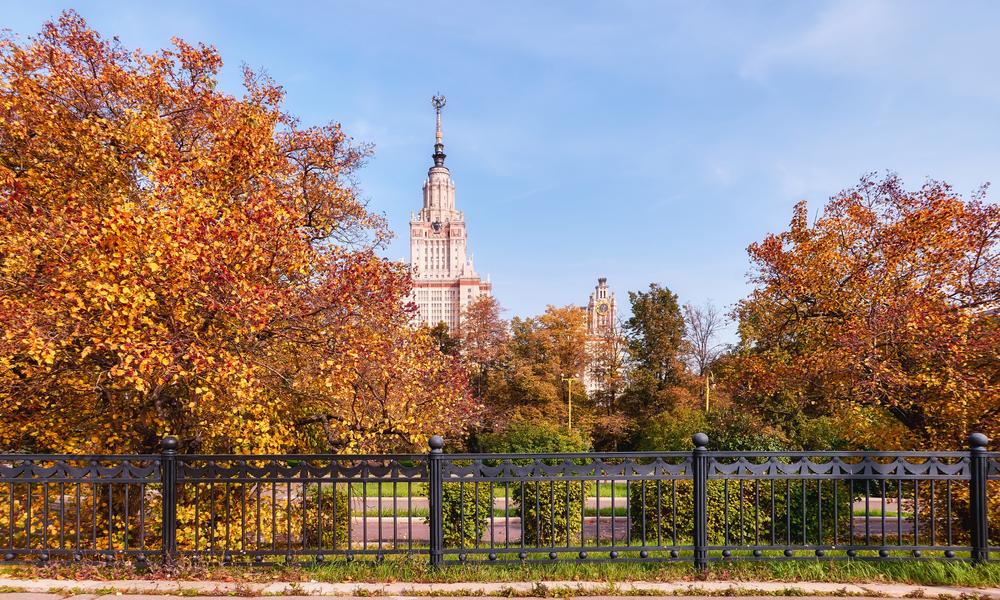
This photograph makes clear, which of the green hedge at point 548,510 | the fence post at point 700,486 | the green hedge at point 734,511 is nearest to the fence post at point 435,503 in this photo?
the fence post at point 700,486

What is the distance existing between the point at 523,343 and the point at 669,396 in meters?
10.1

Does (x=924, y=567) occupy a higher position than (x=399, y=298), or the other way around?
(x=399, y=298)

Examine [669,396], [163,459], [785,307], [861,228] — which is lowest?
[669,396]

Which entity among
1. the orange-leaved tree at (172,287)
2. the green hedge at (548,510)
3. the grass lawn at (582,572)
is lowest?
the green hedge at (548,510)

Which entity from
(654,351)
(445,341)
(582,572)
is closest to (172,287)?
(582,572)

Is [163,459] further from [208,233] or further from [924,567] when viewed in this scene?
[924,567]

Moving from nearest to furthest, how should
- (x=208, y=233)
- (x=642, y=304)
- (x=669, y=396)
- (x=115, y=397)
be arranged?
(x=208, y=233) < (x=115, y=397) < (x=669, y=396) < (x=642, y=304)

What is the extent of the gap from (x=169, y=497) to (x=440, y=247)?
127m

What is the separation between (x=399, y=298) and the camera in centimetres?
832

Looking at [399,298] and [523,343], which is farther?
[523,343]

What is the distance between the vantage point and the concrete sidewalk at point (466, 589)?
4.68 m

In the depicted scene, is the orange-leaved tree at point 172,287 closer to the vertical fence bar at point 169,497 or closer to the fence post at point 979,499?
the vertical fence bar at point 169,497

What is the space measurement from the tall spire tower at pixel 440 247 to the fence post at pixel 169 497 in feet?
371

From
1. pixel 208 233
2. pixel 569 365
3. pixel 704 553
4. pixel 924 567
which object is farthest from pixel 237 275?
pixel 569 365
